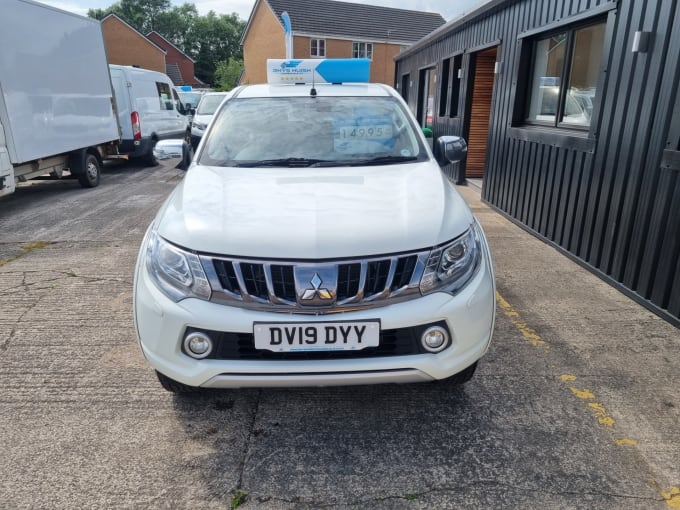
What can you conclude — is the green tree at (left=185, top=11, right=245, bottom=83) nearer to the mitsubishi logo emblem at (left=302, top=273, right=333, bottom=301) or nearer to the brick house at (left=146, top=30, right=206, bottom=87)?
the brick house at (left=146, top=30, right=206, bottom=87)

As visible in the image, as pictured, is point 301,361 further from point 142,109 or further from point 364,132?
point 142,109

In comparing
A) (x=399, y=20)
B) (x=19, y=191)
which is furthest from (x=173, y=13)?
(x=19, y=191)

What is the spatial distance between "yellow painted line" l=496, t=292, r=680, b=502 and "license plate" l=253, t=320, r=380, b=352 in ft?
4.70

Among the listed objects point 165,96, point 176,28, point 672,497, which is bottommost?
point 672,497

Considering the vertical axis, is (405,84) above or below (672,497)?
above

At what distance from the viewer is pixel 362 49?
122ft

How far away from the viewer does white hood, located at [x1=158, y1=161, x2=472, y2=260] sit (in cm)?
223

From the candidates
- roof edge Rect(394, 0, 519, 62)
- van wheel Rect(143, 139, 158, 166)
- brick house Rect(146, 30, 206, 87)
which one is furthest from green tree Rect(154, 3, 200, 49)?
roof edge Rect(394, 0, 519, 62)

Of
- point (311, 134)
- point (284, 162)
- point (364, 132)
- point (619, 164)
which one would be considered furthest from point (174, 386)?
point (619, 164)

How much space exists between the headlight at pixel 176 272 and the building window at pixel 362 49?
37.5 m

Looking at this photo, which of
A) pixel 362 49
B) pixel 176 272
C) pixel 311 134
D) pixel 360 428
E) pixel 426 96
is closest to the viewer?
pixel 176 272

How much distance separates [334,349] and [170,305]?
0.77m

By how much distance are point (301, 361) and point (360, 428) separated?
671 mm

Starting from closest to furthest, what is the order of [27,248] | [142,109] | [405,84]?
[27,248], [142,109], [405,84]
